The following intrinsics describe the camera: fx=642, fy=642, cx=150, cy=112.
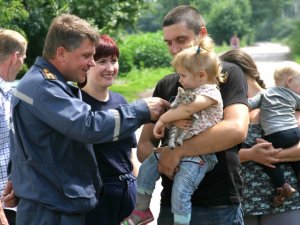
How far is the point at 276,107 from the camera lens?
3.86 metres

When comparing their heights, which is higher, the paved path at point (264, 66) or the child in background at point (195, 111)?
the child in background at point (195, 111)

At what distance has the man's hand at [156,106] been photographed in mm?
3248

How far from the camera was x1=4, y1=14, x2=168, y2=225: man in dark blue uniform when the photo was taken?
10.2 feet

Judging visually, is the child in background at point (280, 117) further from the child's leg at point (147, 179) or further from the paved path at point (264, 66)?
the paved path at point (264, 66)

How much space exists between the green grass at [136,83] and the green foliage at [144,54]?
1326 millimetres

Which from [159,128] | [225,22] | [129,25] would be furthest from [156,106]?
[225,22]

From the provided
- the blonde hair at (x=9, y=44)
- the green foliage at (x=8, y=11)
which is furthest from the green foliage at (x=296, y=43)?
the blonde hair at (x=9, y=44)

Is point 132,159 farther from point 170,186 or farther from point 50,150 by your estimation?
point 50,150

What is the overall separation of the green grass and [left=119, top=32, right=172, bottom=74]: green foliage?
4.35 ft

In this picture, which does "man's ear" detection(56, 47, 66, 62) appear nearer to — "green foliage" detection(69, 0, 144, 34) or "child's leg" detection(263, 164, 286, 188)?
"child's leg" detection(263, 164, 286, 188)

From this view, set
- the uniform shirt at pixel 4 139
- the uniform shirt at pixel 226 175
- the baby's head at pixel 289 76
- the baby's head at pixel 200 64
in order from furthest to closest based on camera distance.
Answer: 1. the uniform shirt at pixel 4 139
2. the baby's head at pixel 289 76
3. the uniform shirt at pixel 226 175
4. the baby's head at pixel 200 64

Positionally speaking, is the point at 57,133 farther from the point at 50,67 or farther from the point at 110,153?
the point at 110,153

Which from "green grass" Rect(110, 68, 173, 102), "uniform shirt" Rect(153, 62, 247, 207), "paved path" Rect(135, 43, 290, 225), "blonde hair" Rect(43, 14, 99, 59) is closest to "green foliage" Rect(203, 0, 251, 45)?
"paved path" Rect(135, 43, 290, 225)

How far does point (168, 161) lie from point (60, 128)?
58cm
